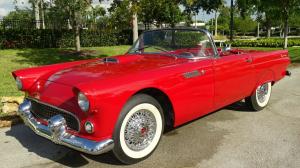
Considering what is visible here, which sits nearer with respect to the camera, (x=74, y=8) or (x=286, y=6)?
(x=74, y=8)

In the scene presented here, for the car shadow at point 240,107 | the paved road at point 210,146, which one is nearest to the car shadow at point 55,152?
the paved road at point 210,146

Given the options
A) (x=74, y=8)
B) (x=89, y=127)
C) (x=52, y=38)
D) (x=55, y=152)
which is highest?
(x=74, y=8)

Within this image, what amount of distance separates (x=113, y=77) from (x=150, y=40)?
1.69 m

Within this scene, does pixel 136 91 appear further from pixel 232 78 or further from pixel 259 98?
pixel 259 98

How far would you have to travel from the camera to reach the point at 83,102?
10.6 feet

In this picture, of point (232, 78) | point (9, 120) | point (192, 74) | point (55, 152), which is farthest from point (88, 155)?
point (232, 78)

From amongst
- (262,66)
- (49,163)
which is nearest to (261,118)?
(262,66)

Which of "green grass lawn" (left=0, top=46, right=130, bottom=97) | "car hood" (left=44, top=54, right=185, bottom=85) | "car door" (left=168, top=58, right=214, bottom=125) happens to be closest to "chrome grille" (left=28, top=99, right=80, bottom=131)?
"car hood" (left=44, top=54, right=185, bottom=85)

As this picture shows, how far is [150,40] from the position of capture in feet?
16.6

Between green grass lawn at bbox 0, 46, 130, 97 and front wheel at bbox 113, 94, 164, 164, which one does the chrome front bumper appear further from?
green grass lawn at bbox 0, 46, 130, 97

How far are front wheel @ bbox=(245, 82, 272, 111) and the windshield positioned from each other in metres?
1.39

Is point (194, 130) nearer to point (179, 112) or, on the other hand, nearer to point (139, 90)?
point (179, 112)

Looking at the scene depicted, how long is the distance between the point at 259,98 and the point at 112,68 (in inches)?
115

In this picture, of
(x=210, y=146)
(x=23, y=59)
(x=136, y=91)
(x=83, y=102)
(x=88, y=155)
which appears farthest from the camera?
(x=23, y=59)
